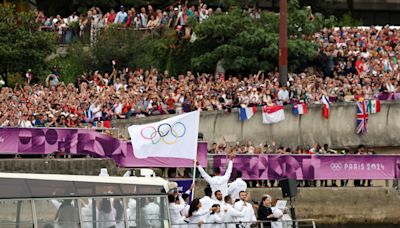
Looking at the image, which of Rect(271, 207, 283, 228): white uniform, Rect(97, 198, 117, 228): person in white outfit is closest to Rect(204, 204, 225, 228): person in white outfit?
Rect(271, 207, 283, 228): white uniform

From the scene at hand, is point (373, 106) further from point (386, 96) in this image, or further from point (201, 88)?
point (201, 88)

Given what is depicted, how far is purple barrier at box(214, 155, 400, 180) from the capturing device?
42.2 meters

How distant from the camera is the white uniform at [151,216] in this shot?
25.3m

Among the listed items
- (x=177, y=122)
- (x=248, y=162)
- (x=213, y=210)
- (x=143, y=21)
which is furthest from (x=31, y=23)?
(x=213, y=210)

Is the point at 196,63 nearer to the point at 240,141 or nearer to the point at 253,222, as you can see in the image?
the point at 240,141

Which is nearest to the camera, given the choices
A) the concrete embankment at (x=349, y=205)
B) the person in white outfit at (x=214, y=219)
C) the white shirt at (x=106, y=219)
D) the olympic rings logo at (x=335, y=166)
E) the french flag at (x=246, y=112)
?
the white shirt at (x=106, y=219)

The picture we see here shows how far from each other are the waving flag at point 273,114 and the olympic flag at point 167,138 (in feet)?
54.1

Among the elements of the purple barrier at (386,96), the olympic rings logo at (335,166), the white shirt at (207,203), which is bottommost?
the olympic rings logo at (335,166)

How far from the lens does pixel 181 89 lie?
149 ft

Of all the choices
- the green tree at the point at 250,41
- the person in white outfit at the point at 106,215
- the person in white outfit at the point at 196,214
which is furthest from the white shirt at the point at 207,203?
the green tree at the point at 250,41

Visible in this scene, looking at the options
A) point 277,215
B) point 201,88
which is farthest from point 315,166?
point 277,215

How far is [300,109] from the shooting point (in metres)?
48.4

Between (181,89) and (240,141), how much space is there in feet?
12.6

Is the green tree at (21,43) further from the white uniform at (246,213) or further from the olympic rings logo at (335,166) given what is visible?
the white uniform at (246,213)
